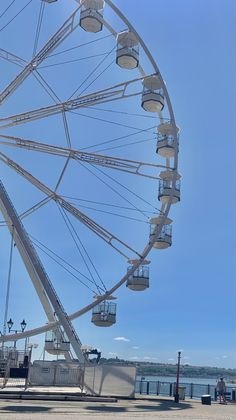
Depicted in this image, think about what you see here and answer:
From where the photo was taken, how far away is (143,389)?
1385 inches

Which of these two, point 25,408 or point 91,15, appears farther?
point 91,15

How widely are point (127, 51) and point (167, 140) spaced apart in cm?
536

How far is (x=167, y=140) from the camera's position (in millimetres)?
33219

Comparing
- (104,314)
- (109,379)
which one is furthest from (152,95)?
(109,379)

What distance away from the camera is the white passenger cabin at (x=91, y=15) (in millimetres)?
30844

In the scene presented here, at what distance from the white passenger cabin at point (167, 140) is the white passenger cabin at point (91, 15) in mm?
6560

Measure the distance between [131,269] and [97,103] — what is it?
8860 mm

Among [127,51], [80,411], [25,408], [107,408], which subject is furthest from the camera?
[127,51]

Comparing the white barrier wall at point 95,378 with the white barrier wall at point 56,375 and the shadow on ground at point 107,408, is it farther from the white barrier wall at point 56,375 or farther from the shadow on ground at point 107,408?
the shadow on ground at point 107,408

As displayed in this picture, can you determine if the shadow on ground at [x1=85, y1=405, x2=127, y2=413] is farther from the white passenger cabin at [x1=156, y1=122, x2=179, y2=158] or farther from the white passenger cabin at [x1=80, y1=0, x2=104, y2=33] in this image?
the white passenger cabin at [x1=80, y1=0, x2=104, y2=33]

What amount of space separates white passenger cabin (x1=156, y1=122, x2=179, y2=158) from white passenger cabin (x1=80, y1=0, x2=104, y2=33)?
656cm

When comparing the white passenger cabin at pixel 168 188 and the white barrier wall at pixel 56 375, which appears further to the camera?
the white passenger cabin at pixel 168 188

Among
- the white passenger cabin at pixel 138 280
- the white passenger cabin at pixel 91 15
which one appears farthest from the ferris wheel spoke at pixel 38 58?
the white passenger cabin at pixel 138 280

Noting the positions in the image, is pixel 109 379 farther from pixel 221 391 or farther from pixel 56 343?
pixel 56 343
